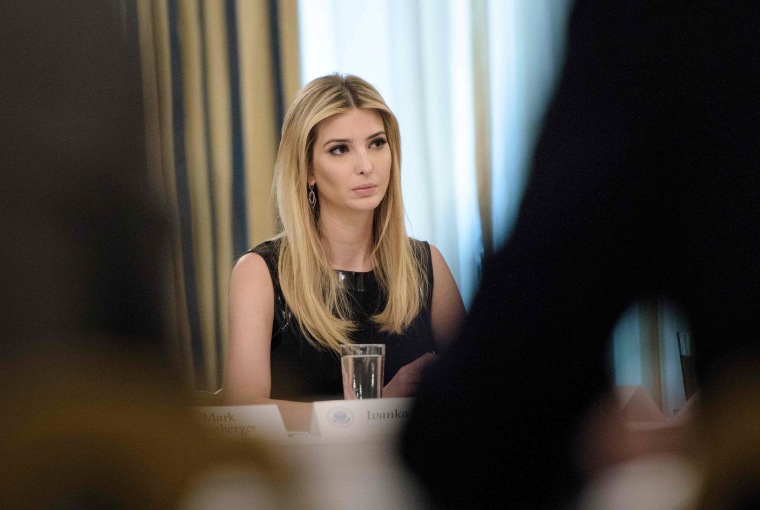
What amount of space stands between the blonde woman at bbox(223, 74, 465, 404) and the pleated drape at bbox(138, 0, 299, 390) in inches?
2.5

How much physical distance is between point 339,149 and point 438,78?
24cm

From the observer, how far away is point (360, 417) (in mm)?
425

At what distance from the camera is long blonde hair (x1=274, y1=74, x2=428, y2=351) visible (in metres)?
0.92

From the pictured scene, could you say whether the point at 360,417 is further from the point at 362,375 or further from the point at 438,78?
the point at 438,78

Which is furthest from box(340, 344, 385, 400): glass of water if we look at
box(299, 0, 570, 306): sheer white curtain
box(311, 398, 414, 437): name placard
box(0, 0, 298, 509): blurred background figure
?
box(0, 0, 298, 509): blurred background figure

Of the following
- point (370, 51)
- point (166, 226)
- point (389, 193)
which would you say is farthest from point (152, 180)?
point (389, 193)

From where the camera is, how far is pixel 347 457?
336 millimetres

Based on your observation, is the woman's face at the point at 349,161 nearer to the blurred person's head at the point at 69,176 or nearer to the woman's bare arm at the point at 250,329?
the woman's bare arm at the point at 250,329

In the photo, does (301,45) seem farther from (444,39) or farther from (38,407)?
(38,407)

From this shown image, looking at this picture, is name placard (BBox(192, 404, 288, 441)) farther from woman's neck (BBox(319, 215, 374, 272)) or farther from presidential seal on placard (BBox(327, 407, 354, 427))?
woman's neck (BBox(319, 215, 374, 272))

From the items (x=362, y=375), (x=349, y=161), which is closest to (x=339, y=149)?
(x=349, y=161)

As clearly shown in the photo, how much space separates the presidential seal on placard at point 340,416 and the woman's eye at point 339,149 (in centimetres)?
59

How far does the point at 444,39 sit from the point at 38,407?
610 mm

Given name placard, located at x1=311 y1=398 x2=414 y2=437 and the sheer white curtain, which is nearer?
name placard, located at x1=311 y1=398 x2=414 y2=437
